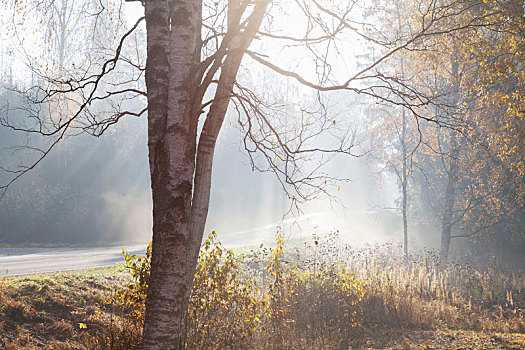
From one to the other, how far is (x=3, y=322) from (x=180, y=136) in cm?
398


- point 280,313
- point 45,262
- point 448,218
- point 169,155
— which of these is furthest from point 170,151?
point 448,218

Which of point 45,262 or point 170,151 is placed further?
point 45,262

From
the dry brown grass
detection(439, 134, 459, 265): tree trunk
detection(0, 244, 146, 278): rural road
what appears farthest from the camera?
detection(439, 134, 459, 265): tree trunk

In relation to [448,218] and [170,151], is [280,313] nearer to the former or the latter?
[170,151]

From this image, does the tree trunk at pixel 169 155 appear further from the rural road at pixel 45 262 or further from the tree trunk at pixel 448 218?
the tree trunk at pixel 448 218

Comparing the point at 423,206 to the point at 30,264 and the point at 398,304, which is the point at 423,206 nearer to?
the point at 398,304

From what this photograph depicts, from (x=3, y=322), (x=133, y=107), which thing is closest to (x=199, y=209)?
(x=3, y=322)

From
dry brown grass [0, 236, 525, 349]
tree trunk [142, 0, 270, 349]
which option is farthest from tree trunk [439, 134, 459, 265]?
tree trunk [142, 0, 270, 349]

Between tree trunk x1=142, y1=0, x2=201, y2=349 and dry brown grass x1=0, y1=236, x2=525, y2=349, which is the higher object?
tree trunk x1=142, y1=0, x2=201, y2=349

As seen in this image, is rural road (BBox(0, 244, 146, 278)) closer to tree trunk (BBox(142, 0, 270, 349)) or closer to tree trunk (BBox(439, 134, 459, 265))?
tree trunk (BBox(142, 0, 270, 349))

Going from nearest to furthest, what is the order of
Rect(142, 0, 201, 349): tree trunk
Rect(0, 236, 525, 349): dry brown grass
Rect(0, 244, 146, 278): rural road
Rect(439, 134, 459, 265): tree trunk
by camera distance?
1. Rect(142, 0, 201, 349): tree trunk
2. Rect(0, 236, 525, 349): dry brown grass
3. Rect(0, 244, 146, 278): rural road
4. Rect(439, 134, 459, 265): tree trunk

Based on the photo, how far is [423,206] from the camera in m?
23.6

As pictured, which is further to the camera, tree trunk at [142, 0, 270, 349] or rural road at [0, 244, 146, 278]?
rural road at [0, 244, 146, 278]

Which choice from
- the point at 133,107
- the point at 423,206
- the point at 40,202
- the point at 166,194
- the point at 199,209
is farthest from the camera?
the point at 133,107
